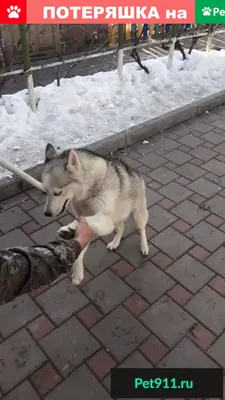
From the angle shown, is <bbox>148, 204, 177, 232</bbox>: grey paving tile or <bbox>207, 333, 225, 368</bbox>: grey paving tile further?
<bbox>148, 204, 177, 232</bbox>: grey paving tile

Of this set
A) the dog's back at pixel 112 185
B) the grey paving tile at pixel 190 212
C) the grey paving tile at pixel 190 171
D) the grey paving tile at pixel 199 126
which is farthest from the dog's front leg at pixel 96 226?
the grey paving tile at pixel 199 126

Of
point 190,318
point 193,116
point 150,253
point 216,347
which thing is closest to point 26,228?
point 150,253

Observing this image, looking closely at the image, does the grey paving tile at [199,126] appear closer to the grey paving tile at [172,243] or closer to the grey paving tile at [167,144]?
the grey paving tile at [167,144]

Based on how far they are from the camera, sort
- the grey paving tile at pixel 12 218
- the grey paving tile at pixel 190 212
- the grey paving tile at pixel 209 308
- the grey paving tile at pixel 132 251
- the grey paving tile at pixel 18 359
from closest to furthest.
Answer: the grey paving tile at pixel 18 359 → the grey paving tile at pixel 209 308 → the grey paving tile at pixel 132 251 → the grey paving tile at pixel 12 218 → the grey paving tile at pixel 190 212

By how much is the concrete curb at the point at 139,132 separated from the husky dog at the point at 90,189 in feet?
5.13

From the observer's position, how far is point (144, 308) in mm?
2945

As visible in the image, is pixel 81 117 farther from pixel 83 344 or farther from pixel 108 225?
pixel 83 344

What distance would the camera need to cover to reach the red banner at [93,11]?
5.38m

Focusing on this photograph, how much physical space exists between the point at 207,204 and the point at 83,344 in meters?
2.31

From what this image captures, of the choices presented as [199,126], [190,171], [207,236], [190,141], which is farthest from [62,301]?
[199,126]

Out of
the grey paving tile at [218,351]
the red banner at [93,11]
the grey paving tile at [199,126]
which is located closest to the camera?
the grey paving tile at [218,351]

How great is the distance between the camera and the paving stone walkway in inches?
98.7

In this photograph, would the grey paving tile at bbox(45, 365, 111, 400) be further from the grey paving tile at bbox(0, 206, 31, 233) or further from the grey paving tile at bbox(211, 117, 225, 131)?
the grey paving tile at bbox(211, 117, 225, 131)

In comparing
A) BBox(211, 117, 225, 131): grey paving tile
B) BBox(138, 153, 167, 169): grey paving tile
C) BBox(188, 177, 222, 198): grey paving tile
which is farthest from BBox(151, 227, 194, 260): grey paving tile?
BBox(211, 117, 225, 131): grey paving tile
